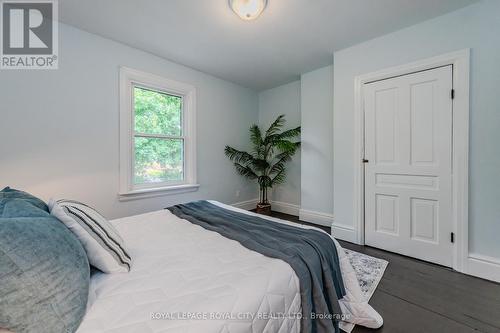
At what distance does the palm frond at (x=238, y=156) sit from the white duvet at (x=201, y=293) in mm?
2491

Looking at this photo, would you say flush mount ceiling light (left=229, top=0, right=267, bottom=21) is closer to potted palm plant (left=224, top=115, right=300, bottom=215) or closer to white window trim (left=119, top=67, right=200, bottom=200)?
white window trim (left=119, top=67, right=200, bottom=200)

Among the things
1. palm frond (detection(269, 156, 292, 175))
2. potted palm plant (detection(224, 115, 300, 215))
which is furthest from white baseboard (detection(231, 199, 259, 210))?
palm frond (detection(269, 156, 292, 175))

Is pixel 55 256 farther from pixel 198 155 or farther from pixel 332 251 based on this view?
pixel 198 155

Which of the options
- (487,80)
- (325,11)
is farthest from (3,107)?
(487,80)

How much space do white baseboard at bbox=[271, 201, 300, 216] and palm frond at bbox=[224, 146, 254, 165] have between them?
1.03m

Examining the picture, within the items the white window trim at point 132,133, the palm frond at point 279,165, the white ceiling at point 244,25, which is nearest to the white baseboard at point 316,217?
the palm frond at point 279,165

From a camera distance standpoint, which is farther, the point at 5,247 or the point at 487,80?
the point at 487,80

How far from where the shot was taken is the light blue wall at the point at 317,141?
315 cm

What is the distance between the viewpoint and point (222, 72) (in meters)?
3.31

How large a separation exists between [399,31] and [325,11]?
3.12 ft

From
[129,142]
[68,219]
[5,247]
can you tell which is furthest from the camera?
[129,142]

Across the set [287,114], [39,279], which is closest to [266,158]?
[287,114]

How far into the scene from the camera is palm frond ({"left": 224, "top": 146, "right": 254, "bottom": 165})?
3691 mm

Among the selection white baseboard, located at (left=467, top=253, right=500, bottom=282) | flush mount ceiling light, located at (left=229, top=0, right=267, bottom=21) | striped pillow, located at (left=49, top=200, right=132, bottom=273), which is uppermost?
flush mount ceiling light, located at (left=229, top=0, right=267, bottom=21)
